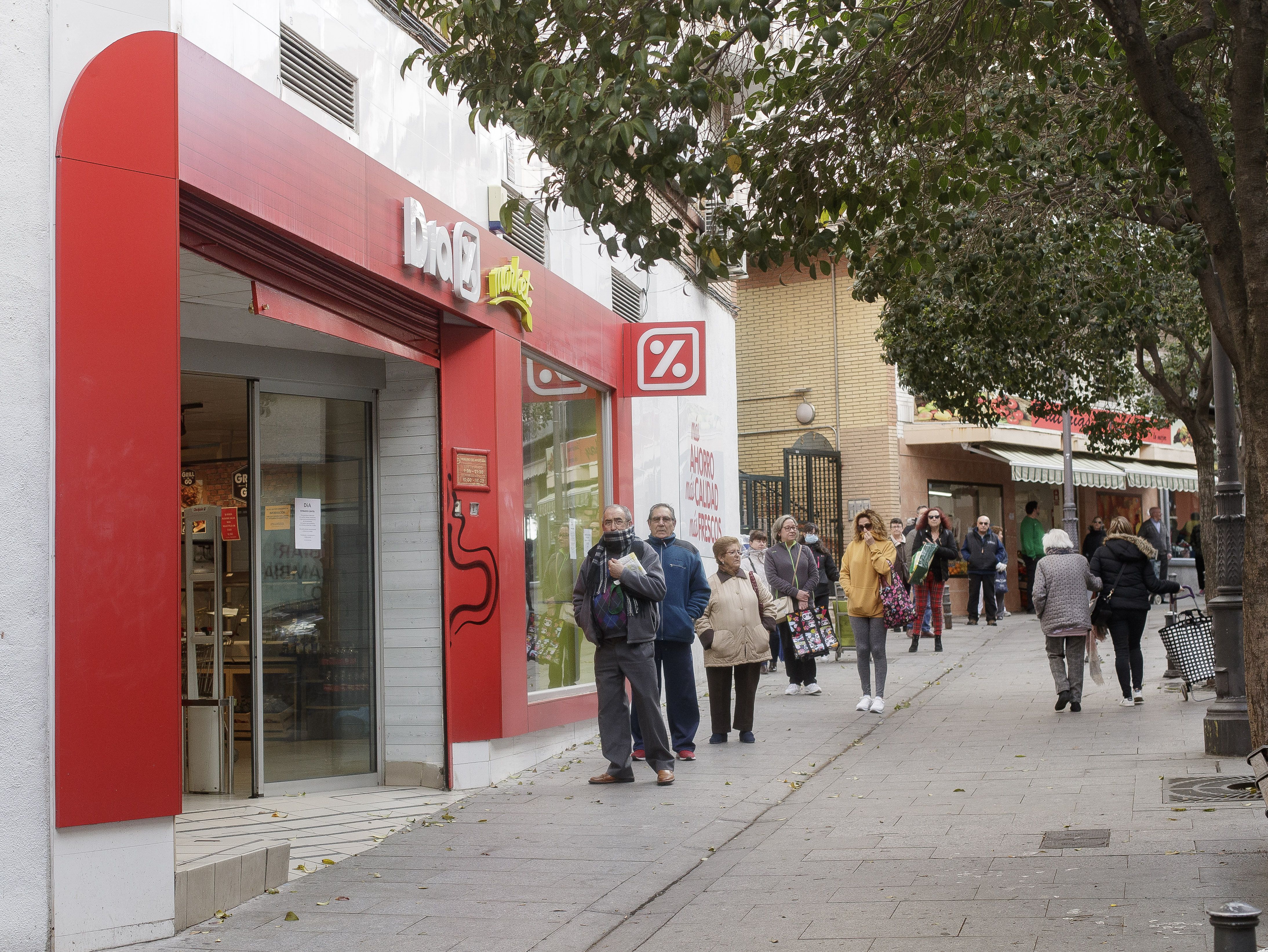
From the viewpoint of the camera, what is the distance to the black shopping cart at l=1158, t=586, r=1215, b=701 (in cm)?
1132

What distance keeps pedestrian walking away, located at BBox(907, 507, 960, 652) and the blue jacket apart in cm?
898

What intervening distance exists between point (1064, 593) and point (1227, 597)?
6.73ft

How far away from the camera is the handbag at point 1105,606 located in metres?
12.4

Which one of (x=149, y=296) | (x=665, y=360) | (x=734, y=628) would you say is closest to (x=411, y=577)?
(x=734, y=628)

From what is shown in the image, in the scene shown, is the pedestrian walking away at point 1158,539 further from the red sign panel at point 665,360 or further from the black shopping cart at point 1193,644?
the red sign panel at point 665,360

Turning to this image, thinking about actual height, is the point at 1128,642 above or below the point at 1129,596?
below

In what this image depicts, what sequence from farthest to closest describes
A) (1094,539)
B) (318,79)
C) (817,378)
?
(817,378)
(1094,539)
(318,79)

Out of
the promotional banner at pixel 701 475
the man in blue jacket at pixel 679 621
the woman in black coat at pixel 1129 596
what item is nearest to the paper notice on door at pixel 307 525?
the man in blue jacket at pixel 679 621

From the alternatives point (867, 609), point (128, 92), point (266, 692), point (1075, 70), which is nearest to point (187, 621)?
point (266, 692)

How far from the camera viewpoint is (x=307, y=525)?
910 cm

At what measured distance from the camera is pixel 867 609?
1220 centimetres

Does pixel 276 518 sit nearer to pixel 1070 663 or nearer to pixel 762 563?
pixel 1070 663

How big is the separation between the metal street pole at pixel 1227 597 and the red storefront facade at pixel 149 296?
233 inches

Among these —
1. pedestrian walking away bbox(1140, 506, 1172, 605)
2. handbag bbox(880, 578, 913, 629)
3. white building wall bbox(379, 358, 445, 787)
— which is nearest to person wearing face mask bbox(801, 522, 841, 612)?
handbag bbox(880, 578, 913, 629)
